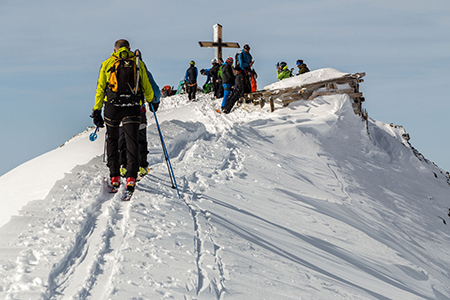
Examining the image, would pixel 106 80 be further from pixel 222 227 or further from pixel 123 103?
pixel 222 227

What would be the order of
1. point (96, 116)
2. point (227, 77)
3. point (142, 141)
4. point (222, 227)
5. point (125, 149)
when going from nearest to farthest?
point (222, 227), point (96, 116), point (125, 149), point (142, 141), point (227, 77)

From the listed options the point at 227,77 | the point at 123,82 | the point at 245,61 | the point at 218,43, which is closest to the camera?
the point at 123,82

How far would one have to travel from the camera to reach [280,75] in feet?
61.4

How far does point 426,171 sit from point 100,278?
13.1 meters

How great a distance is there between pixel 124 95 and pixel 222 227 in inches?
82.0

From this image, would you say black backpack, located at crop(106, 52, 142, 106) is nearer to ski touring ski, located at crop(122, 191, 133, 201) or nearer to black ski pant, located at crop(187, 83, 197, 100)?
ski touring ski, located at crop(122, 191, 133, 201)

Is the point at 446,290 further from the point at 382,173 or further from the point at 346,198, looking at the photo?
the point at 382,173

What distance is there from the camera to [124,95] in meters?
4.85

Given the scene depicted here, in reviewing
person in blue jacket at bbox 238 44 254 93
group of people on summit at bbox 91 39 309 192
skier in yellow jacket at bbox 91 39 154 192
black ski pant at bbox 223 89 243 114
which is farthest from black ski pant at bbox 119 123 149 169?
person in blue jacket at bbox 238 44 254 93

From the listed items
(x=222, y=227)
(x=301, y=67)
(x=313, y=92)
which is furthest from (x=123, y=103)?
(x=301, y=67)

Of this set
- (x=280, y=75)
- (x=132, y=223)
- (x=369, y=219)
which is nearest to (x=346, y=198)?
(x=369, y=219)

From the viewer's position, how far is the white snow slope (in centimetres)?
327

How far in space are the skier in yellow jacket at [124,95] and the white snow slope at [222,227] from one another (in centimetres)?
65

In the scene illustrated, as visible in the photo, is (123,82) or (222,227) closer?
(222,227)
